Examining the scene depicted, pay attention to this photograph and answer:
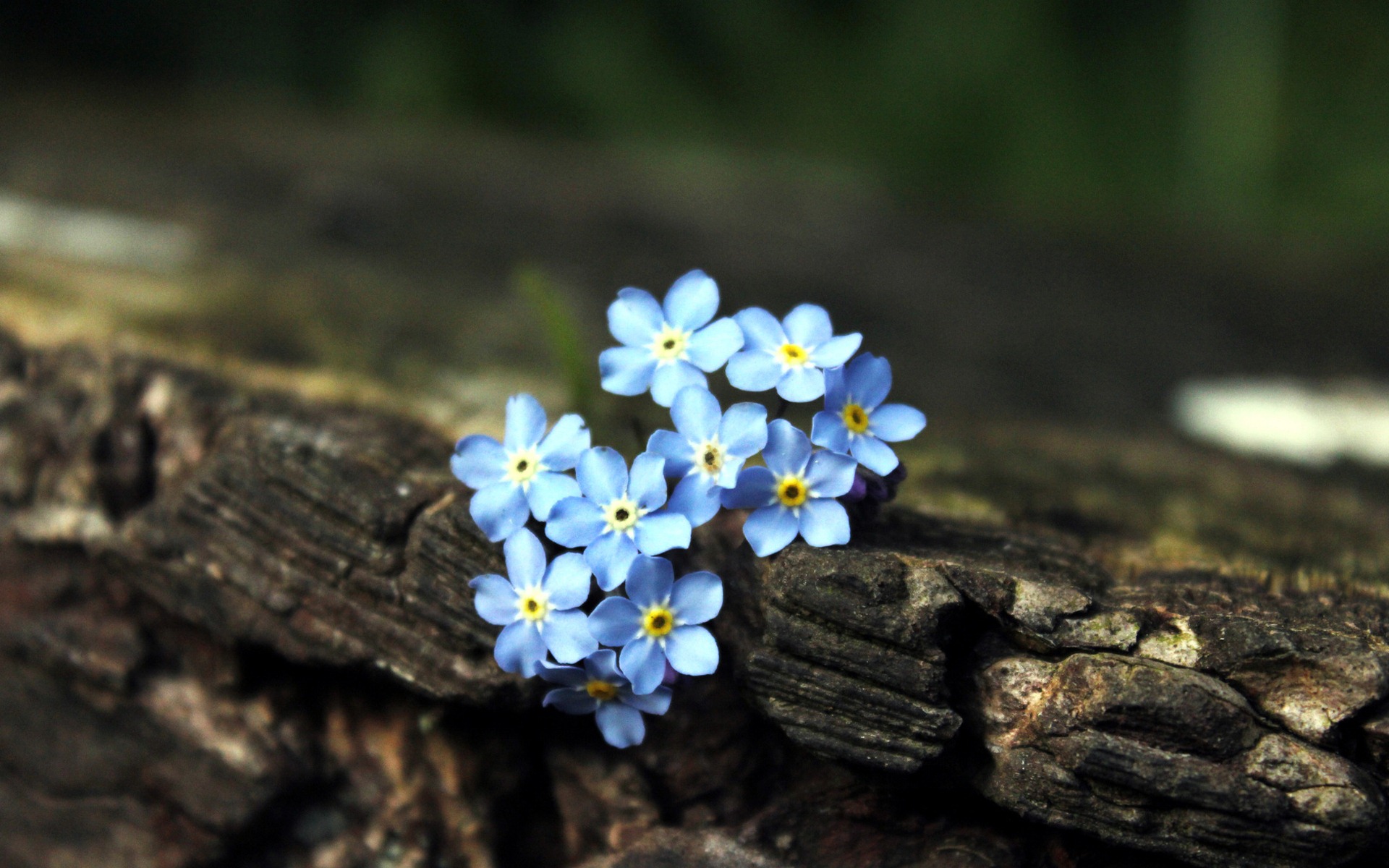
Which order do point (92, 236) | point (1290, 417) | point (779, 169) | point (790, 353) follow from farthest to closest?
point (779, 169) < point (92, 236) < point (1290, 417) < point (790, 353)

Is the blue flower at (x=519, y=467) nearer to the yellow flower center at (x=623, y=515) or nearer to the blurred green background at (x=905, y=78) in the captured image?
the yellow flower center at (x=623, y=515)

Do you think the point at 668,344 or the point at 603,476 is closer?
the point at 603,476

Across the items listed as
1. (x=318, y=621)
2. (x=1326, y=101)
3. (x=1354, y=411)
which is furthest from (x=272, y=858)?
(x=1326, y=101)

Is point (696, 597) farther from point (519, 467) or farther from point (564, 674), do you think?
point (519, 467)

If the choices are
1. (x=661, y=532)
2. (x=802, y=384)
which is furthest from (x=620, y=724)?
(x=802, y=384)

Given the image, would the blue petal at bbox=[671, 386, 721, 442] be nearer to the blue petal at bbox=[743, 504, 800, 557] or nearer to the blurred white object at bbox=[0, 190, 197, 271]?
the blue petal at bbox=[743, 504, 800, 557]

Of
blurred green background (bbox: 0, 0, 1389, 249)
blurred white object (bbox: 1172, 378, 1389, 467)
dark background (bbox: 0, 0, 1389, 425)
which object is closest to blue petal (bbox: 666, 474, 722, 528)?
dark background (bbox: 0, 0, 1389, 425)
